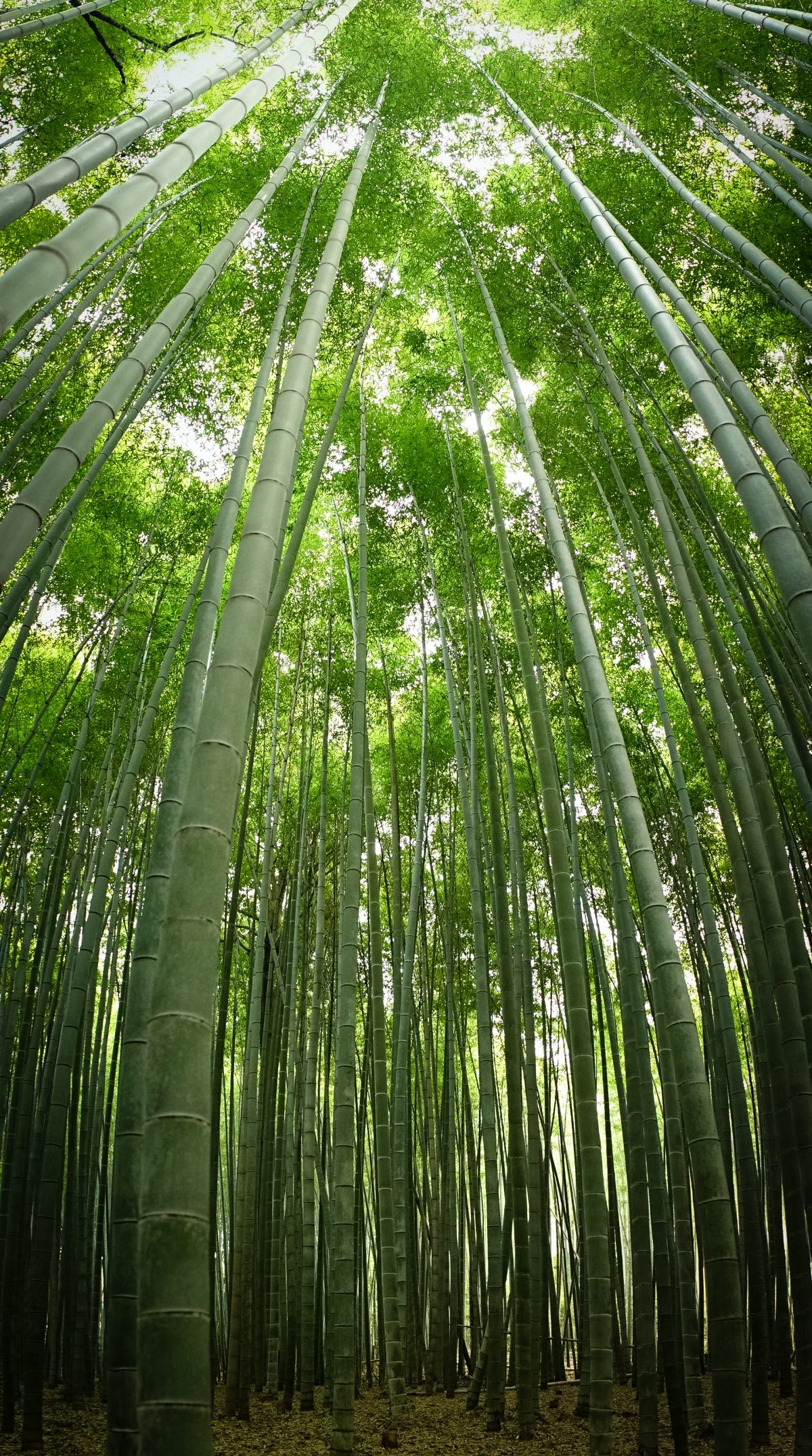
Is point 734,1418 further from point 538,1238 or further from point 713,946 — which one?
point 538,1238

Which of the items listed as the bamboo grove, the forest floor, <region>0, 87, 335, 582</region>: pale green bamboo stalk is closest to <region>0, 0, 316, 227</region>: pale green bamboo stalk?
the bamboo grove

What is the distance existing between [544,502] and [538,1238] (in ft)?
12.4

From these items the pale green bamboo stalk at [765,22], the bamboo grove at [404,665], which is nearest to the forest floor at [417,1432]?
the bamboo grove at [404,665]

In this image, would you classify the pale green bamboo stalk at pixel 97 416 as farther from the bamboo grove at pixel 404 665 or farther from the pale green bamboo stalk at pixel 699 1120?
the pale green bamboo stalk at pixel 699 1120

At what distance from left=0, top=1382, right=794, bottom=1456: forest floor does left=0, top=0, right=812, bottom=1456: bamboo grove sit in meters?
0.13

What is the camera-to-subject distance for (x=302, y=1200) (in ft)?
14.8

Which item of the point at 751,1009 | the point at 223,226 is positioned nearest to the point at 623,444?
the point at 223,226

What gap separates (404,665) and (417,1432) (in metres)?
4.57

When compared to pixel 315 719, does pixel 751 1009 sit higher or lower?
lower

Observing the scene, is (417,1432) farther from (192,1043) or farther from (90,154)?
(90,154)

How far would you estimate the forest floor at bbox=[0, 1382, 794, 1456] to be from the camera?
317 cm

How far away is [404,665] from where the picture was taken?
21.4ft

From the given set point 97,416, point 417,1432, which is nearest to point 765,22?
point 97,416

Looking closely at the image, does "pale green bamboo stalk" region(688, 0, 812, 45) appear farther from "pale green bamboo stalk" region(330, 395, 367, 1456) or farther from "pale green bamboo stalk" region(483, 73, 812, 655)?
"pale green bamboo stalk" region(330, 395, 367, 1456)
